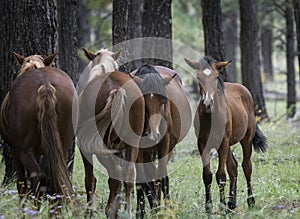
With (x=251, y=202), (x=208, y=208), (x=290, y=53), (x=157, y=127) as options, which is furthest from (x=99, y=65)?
(x=290, y=53)

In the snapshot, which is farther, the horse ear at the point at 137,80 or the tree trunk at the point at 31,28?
the tree trunk at the point at 31,28

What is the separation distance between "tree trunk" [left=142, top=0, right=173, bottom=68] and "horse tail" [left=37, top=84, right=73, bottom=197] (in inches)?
232

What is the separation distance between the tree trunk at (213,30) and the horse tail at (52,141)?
27.1 ft

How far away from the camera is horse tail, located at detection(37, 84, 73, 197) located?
235 inches

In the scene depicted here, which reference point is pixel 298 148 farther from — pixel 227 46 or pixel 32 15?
pixel 227 46

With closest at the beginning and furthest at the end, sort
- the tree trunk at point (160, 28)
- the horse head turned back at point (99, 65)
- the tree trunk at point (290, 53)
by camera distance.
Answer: the horse head turned back at point (99, 65)
the tree trunk at point (160, 28)
the tree trunk at point (290, 53)

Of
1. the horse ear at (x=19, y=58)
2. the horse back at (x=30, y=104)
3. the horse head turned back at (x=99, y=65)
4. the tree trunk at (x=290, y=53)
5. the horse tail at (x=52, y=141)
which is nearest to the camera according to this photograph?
the horse tail at (x=52, y=141)

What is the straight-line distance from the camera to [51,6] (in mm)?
8172

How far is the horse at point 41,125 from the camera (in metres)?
6.05

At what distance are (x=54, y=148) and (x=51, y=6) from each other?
9.57 feet

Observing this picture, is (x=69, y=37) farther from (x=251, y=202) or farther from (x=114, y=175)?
(x=251, y=202)

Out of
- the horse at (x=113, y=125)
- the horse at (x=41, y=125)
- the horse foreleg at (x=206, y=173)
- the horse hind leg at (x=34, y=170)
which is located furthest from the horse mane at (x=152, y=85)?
the horse hind leg at (x=34, y=170)

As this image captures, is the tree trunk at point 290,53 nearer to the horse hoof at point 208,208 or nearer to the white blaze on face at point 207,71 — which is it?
the white blaze on face at point 207,71

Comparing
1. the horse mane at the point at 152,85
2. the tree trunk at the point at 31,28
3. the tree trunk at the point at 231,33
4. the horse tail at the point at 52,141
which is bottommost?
the horse tail at the point at 52,141
